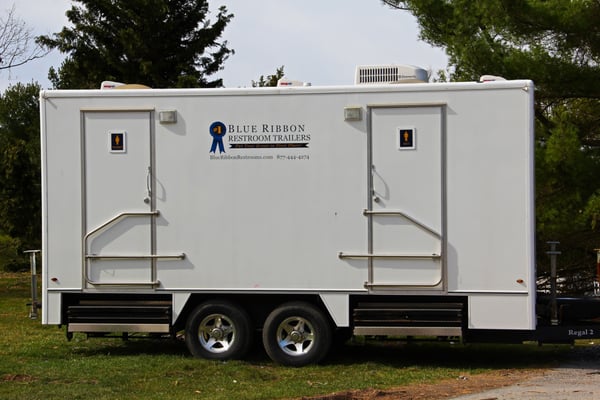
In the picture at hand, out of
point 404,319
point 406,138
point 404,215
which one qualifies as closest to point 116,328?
point 404,319

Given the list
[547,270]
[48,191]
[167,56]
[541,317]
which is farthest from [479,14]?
[167,56]

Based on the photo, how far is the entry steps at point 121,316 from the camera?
9.94 meters

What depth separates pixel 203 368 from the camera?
9555 mm

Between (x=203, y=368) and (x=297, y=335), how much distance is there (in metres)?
1.12

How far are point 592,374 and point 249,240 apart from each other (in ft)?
13.2

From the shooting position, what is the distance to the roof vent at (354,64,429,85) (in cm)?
1002

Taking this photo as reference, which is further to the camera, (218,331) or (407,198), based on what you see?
(218,331)

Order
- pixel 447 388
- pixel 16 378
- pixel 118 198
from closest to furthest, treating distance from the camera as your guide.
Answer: pixel 447 388, pixel 16 378, pixel 118 198

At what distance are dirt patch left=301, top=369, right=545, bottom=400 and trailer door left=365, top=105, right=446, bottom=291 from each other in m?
1.06

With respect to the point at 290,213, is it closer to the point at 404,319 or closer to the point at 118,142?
the point at 404,319

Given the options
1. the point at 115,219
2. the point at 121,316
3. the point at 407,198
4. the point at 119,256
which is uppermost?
the point at 407,198

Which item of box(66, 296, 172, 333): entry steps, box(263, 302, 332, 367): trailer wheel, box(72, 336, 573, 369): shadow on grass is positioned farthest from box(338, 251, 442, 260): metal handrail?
box(66, 296, 172, 333): entry steps

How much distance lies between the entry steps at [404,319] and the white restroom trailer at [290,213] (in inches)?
0.6

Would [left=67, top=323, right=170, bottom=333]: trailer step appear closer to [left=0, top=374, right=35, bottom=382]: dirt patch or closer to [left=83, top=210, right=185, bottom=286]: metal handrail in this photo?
[left=83, top=210, right=185, bottom=286]: metal handrail
